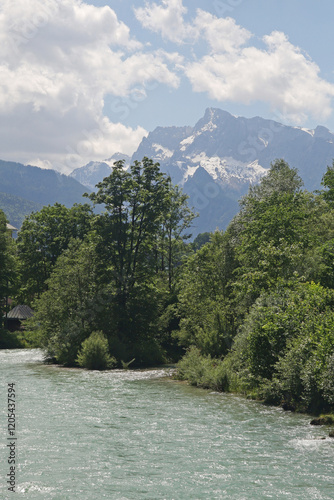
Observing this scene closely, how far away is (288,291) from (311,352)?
590 cm

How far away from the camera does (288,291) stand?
31469 mm

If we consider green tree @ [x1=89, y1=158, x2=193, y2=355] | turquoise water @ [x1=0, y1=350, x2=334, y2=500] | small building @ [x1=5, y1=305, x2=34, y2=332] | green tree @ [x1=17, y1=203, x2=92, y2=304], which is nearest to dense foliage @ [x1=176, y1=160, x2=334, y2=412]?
turquoise water @ [x1=0, y1=350, x2=334, y2=500]

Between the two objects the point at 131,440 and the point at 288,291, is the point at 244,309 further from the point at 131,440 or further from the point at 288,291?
the point at 131,440

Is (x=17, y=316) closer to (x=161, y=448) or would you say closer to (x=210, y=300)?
(x=210, y=300)

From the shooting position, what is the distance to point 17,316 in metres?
79.4

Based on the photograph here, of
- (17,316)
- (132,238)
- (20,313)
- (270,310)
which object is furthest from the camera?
(20,313)

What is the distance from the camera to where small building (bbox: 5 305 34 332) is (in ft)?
261

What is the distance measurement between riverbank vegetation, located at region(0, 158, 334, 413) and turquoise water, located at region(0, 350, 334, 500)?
2.74 m

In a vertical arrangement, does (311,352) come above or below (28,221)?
below

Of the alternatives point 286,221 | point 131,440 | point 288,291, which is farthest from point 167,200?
point 131,440

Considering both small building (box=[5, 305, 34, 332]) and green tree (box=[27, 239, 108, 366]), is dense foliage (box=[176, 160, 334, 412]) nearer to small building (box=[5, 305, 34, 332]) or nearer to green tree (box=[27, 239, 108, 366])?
green tree (box=[27, 239, 108, 366])

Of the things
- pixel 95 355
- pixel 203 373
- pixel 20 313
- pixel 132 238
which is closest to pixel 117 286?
pixel 132 238

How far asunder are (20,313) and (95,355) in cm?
3965

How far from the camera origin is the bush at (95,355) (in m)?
43.9
